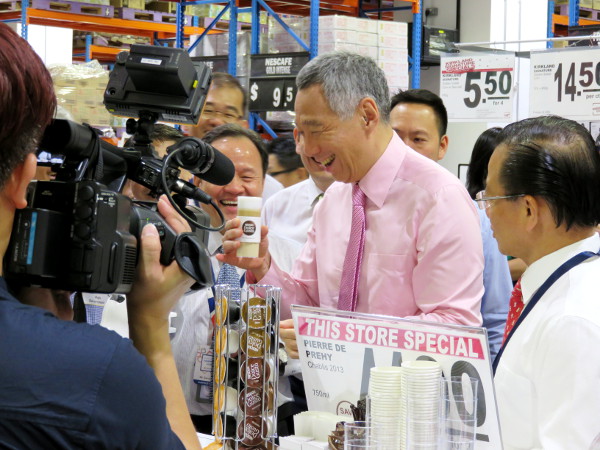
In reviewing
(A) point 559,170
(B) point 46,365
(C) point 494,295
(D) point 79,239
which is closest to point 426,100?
(C) point 494,295

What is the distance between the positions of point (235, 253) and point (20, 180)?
1.26m

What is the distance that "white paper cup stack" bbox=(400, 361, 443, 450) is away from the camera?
1.56 meters

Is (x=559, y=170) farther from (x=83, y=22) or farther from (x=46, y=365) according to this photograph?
(x=83, y=22)

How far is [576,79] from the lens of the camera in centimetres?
523

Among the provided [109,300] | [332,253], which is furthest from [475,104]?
[109,300]

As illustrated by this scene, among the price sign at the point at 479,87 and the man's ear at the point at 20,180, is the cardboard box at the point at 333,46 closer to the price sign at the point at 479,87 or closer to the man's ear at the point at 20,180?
the price sign at the point at 479,87

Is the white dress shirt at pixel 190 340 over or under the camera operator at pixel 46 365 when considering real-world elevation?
under

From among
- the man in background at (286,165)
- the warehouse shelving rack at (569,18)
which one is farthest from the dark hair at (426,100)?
the warehouse shelving rack at (569,18)

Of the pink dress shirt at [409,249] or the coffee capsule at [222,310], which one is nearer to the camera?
the coffee capsule at [222,310]

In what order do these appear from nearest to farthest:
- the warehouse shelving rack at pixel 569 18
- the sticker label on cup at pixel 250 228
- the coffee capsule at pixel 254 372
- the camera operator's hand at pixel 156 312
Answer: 1. the camera operator's hand at pixel 156 312
2. the coffee capsule at pixel 254 372
3. the sticker label on cup at pixel 250 228
4. the warehouse shelving rack at pixel 569 18

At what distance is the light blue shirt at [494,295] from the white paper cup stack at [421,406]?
1785mm

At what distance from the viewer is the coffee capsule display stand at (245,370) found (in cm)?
191

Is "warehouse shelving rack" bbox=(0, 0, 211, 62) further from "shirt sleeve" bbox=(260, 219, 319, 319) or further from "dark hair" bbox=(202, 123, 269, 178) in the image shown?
"shirt sleeve" bbox=(260, 219, 319, 319)

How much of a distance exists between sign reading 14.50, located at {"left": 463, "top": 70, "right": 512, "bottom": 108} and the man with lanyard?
370 cm
